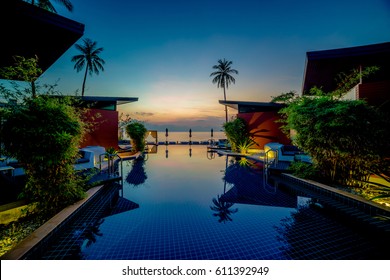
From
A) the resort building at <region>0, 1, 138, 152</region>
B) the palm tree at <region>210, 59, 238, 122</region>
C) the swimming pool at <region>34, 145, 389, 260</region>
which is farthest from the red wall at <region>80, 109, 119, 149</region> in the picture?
the palm tree at <region>210, 59, 238, 122</region>

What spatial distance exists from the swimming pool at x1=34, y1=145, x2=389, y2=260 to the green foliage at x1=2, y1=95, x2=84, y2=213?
0.70 m

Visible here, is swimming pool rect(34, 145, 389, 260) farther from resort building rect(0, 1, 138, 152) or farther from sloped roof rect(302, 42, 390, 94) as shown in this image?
sloped roof rect(302, 42, 390, 94)

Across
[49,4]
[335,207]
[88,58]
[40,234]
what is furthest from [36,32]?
[88,58]

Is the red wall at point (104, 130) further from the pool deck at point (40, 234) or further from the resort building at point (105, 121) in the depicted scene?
the pool deck at point (40, 234)

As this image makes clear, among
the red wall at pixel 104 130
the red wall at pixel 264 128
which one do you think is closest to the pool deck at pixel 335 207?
the red wall at pixel 104 130

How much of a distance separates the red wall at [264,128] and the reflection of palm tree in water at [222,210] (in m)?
11.5

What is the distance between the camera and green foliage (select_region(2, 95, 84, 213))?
2.86m

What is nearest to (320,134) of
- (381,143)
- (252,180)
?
(381,143)

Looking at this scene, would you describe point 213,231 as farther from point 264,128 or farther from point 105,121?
point 264,128

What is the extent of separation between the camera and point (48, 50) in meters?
5.61

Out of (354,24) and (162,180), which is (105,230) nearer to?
(162,180)

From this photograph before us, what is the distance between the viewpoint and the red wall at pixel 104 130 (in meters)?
11.4

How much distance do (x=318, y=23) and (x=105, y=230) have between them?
1271 centimetres
